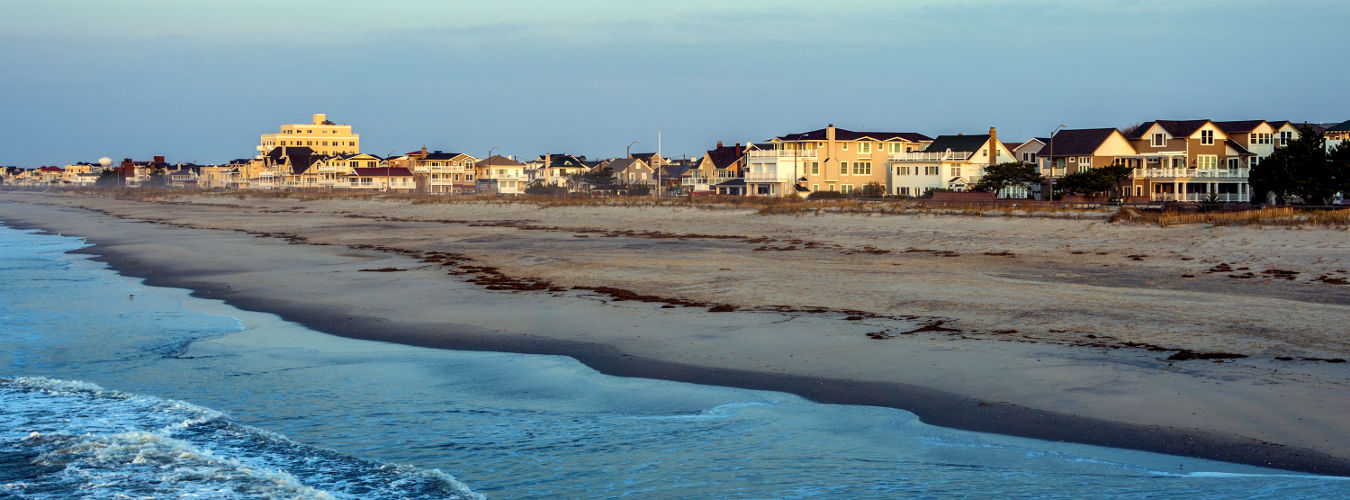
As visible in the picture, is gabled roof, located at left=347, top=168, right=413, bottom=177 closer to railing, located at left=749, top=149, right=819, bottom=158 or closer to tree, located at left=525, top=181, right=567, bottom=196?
tree, located at left=525, top=181, right=567, bottom=196

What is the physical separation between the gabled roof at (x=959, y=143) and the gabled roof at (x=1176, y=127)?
37.2 feet

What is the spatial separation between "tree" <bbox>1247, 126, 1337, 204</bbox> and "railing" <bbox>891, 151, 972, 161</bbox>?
26.4m

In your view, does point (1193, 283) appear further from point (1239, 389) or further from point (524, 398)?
point (524, 398)

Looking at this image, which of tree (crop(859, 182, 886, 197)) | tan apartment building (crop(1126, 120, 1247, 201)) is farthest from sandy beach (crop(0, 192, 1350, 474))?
tree (crop(859, 182, 886, 197))

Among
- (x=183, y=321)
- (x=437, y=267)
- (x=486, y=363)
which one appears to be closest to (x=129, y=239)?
(x=437, y=267)

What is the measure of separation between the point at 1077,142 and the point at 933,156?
455 inches

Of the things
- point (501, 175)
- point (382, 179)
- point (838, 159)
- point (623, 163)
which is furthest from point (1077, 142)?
point (382, 179)

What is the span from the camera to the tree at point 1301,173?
4941cm

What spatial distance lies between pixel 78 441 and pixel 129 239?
39.2 m

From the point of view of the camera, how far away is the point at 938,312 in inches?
714

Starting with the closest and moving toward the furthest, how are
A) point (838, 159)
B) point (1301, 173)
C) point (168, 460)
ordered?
point (168, 460)
point (1301, 173)
point (838, 159)

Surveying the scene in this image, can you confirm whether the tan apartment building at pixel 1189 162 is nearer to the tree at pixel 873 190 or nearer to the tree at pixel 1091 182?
the tree at pixel 1091 182

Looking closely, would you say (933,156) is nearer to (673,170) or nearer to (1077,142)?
(1077,142)

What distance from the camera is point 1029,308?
18.2 m
